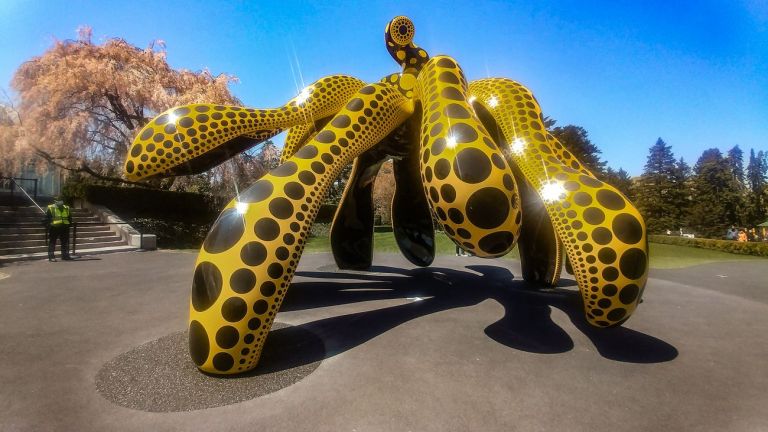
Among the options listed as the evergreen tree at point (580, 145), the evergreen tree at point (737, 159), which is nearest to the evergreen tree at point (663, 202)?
the evergreen tree at point (580, 145)

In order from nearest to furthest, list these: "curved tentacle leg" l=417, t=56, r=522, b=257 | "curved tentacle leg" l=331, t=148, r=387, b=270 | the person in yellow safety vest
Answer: "curved tentacle leg" l=417, t=56, r=522, b=257
"curved tentacle leg" l=331, t=148, r=387, b=270
the person in yellow safety vest

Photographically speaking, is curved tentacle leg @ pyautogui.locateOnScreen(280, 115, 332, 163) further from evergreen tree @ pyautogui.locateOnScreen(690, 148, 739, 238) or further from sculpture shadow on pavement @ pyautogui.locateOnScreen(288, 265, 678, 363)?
evergreen tree @ pyautogui.locateOnScreen(690, 148, 739, 238)

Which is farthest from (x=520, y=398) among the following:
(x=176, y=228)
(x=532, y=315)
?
(x=176, y=228)

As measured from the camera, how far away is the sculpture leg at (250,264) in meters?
4.50

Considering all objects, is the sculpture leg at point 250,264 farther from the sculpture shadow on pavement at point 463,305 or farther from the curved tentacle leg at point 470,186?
the curved tentacle leg at point 470,186

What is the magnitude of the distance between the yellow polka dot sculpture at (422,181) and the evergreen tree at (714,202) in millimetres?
54490

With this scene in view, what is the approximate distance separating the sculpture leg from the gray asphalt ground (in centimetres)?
42

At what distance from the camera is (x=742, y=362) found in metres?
5.49

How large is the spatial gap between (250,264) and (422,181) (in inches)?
113

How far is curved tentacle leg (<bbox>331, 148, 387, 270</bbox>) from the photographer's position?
10219 millimetres

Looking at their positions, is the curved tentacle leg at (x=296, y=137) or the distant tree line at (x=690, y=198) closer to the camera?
the curved tentacle leg at (x=296, y=137)

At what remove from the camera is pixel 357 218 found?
10.9 metres

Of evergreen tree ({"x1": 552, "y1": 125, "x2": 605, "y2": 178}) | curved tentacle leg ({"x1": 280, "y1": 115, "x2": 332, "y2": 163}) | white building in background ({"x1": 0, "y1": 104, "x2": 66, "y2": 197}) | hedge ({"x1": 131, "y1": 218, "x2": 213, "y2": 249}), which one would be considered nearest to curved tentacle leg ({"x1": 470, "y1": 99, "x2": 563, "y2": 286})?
curved tentacle leg ({"x1": 280, "y1": 115, "x2": 332, "y2": 163})

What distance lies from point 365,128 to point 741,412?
576 cm
